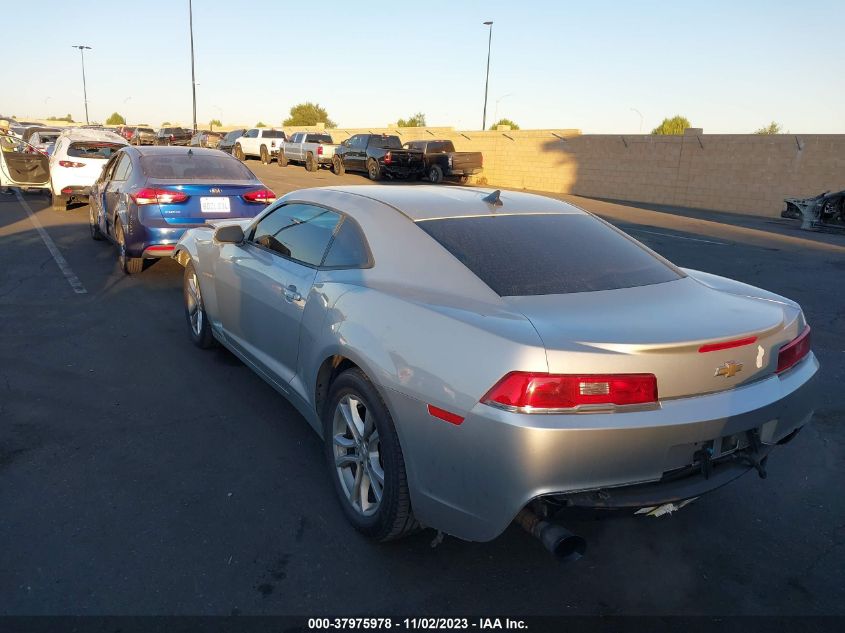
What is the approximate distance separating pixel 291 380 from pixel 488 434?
1.74 meters

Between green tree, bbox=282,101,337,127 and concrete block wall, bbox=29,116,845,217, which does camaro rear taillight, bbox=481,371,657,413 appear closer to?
concrete block wall, bbox=29,116,845,217

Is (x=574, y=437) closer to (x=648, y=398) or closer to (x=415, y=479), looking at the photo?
(x=648, y=398)

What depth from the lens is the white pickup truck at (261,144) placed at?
117 ft

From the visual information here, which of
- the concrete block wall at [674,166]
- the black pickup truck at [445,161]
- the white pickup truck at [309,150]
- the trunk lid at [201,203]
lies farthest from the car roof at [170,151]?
the white pickup truck at [309,150]

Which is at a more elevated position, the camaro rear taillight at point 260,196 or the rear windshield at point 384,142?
the rear windshield at point 384,142

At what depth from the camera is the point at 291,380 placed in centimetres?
381

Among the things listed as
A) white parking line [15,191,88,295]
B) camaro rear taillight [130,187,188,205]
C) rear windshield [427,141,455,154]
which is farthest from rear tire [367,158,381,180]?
camaro rear taillight [130,187,188,205]

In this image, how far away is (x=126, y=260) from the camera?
815 centimetres

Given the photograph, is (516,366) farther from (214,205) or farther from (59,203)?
(59,203)

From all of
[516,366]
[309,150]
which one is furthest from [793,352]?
[309,150]

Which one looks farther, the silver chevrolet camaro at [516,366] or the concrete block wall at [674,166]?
the concrete block wall at [674,166]

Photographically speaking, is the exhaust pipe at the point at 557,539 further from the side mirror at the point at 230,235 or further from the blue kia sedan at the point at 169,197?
the blue kia sedan at the point at 169,197

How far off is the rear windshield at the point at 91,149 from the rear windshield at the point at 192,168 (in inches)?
215

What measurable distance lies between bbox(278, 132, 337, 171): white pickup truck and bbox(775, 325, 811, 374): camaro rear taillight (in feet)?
95.7
